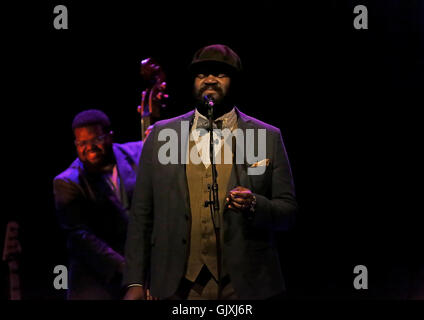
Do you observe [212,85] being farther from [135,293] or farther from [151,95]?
[151,95]

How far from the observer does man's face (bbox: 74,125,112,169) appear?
3.97 meters

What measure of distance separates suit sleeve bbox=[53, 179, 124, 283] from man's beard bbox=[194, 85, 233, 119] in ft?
4.41

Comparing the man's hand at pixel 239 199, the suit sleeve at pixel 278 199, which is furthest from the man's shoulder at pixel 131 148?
the man's hand at pixel 239 199

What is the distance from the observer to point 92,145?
3965mm

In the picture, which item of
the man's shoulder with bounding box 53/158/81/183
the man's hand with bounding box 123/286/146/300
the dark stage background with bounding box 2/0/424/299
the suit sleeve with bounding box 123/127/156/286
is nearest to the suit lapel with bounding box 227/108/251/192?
the suit sleeve with bounding box 123/127/156/286

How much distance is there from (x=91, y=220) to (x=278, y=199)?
5.51 ft

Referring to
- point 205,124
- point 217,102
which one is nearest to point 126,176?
point 205,124

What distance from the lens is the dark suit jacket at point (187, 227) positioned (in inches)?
102

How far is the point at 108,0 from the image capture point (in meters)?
4.27

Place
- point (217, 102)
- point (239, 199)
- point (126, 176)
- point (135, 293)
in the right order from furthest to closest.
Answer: point (126, 176) < point (217, 102) < point (135, 293) < point (239, 199)

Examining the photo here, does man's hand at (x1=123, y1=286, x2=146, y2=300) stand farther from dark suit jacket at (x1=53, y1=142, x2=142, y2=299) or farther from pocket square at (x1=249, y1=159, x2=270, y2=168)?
dark suit jacket at (x1=53, y1=142, x2=142, y2=299)

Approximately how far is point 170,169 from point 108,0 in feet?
6.66
